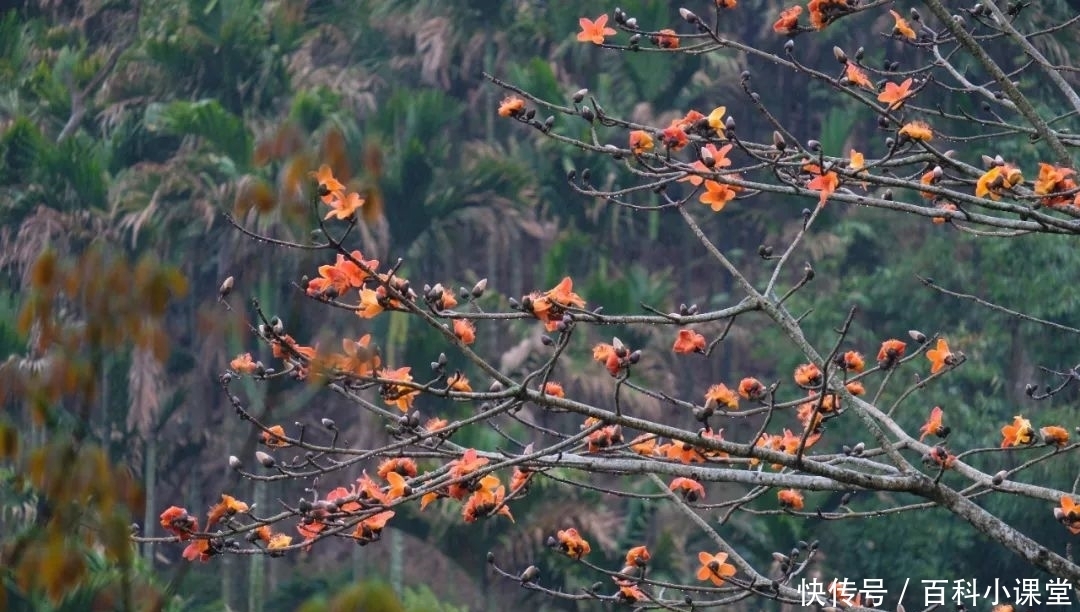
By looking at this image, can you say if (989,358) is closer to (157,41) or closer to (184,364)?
(184,364)

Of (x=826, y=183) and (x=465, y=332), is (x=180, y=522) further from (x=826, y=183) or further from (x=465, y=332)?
(x=826, y=183)

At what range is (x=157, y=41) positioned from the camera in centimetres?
1009

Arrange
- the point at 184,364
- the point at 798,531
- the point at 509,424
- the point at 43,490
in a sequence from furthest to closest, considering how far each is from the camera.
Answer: the point at 184,364
the point at 509,424
the point at 798,531
the point at 43,490

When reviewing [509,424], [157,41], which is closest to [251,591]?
[509,424]

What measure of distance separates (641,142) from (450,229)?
8.42 metres

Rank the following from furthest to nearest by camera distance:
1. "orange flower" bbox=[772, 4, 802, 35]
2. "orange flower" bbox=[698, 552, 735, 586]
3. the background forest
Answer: the background forest < "orange flower" bbox=[772, 4, 802, 35] < "orange flower" bbox=[698, 552, 735, 586]

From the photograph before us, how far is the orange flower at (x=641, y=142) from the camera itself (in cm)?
213

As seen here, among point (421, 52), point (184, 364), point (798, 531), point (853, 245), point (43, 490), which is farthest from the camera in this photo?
point (421, 52)

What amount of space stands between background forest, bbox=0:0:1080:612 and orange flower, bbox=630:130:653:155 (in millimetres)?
5004

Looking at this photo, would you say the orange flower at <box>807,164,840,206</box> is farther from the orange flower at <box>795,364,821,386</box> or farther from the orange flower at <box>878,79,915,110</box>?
the orange flower at <box>795,364,821,386</box>

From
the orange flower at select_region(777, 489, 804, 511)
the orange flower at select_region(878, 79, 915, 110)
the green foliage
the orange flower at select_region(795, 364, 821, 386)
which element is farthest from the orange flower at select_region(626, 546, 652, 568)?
the green foliage

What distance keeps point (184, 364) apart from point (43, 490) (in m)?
9.41

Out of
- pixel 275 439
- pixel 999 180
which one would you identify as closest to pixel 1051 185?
pixel 999 180

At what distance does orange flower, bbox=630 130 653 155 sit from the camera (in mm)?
2133
